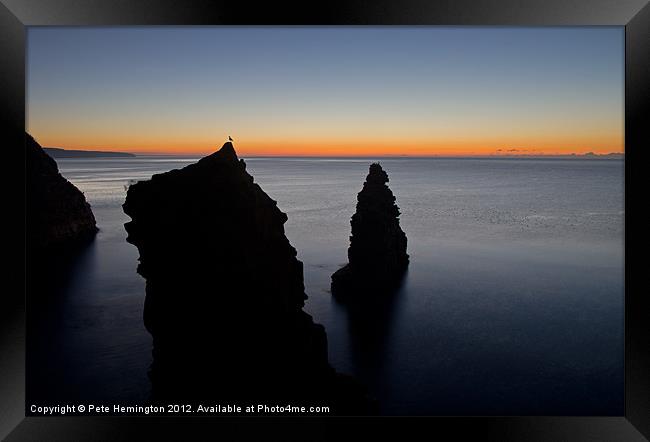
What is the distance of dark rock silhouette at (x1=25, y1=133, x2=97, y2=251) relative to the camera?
27.3m

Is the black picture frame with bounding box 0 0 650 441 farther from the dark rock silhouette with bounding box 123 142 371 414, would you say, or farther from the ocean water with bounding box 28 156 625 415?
the ocean water with bounding box 28 156 625 415

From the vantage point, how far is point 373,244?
2378 cm

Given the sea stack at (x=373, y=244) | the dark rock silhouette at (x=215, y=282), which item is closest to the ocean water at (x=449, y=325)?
the sea stack at (x=373, y=244)

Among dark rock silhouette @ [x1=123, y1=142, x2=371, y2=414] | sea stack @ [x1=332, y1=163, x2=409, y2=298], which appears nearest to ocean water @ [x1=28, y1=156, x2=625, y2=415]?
sea stack @ [x1=332, y1=163, x2=409, y2=298]

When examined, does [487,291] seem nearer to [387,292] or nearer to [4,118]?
[387,292]

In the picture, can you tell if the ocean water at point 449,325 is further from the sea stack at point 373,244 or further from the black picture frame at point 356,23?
the black picture frame at point 356,23

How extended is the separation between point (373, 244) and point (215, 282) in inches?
701

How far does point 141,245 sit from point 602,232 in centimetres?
4153

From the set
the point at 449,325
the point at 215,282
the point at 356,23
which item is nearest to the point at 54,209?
the point at 449,325

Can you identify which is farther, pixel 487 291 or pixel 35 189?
pixel 35 189

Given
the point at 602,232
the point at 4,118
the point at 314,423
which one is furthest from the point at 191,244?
the point at 602,232

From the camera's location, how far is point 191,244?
639cm

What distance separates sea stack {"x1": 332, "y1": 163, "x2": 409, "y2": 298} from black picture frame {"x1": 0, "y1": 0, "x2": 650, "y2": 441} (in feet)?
56.8

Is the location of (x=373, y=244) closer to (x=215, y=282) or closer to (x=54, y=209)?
(x=215, y=282)
